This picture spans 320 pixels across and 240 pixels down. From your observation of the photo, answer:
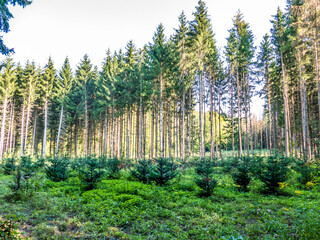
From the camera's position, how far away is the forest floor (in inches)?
161

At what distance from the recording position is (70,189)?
7.63 metres

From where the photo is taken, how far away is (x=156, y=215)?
5332 millimetres

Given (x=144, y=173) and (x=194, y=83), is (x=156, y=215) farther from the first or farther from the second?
(x=194, y=83)

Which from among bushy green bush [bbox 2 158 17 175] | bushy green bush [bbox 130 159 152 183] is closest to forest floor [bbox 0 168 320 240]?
bushy green bush [bbox 130 159 152 183]

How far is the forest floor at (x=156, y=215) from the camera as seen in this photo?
409 cm

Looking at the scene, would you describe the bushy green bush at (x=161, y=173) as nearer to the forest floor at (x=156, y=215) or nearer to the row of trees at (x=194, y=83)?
the forest floor at (x=156, y=215)

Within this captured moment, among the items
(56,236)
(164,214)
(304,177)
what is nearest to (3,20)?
(56,236)

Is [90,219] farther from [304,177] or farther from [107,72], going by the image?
[107,72]

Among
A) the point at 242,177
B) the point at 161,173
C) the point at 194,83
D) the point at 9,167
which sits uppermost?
the point at 194,83

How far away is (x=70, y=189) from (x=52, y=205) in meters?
1.92

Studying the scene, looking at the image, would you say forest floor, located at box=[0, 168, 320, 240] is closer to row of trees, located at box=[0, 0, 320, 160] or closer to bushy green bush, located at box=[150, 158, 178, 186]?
bushy green bush, located at box=[150, 158, 178, 186]

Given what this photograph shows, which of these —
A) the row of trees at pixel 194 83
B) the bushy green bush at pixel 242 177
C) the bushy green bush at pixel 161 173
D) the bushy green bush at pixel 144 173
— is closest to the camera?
the bushy green bush at pixel 242 177

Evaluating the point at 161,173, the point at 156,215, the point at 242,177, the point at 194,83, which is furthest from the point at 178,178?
the point at 194,83

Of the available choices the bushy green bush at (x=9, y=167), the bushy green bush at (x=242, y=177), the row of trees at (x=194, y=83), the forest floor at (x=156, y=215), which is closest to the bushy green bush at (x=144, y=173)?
the forest floor at (x=156, y=215)
